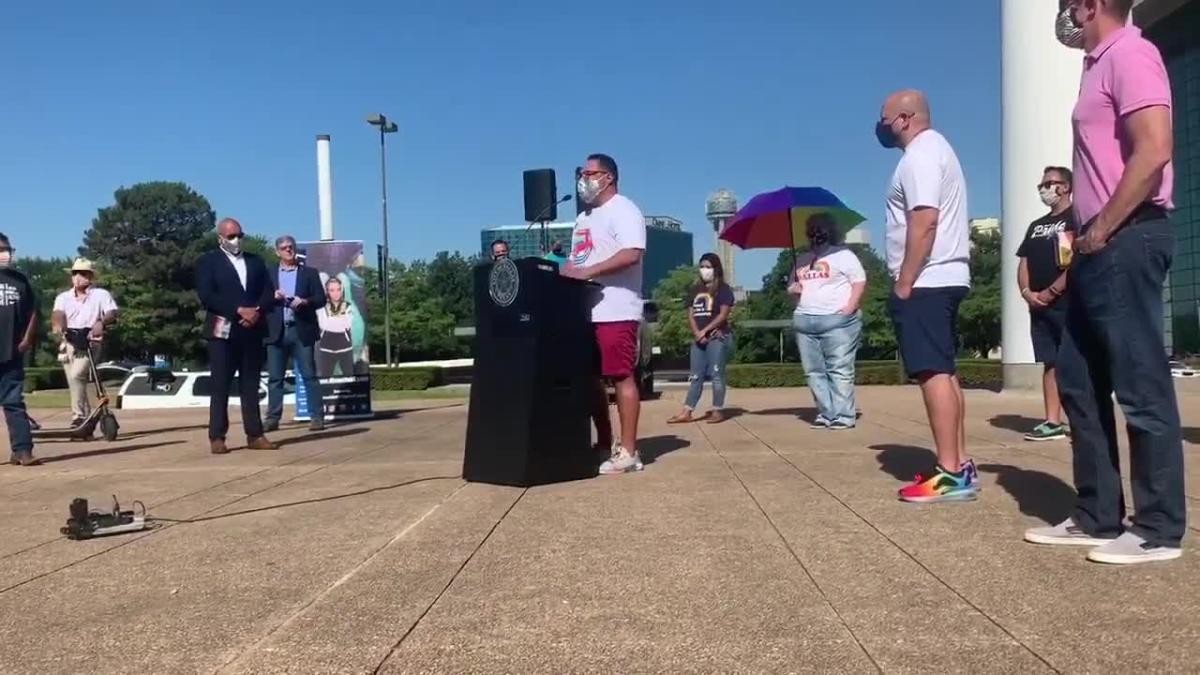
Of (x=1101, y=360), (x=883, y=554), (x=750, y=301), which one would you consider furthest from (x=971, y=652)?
(x=750, y=301)

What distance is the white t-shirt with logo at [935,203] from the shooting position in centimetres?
434

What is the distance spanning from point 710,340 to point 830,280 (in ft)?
5.12

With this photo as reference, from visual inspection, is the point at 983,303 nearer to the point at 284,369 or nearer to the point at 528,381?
the point at 284,369

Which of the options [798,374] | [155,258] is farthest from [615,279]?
[155,258]

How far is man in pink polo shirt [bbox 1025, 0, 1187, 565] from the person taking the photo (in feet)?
10.3

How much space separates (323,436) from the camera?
8695 mm

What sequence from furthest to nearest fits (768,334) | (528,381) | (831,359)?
(768,334) < (831,359) < (528,381)

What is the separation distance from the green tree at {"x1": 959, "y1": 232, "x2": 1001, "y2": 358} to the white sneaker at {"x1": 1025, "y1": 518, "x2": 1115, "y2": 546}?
45228mm

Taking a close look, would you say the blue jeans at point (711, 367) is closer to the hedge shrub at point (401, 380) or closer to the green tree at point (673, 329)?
the hedge shrub at point (401, 380)

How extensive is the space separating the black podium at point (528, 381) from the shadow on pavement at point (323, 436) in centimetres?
328

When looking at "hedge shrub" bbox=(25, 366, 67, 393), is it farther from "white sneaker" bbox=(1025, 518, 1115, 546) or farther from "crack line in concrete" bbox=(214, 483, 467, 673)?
"white sneaker" bbox=(1025, 518, 1115, 546)

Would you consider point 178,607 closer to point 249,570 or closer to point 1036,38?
point 249,570

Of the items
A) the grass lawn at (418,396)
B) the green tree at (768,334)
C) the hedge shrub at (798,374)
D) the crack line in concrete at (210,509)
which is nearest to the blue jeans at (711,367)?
the crack line in concrete at (210,509)

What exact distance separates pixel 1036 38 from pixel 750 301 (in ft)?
129
